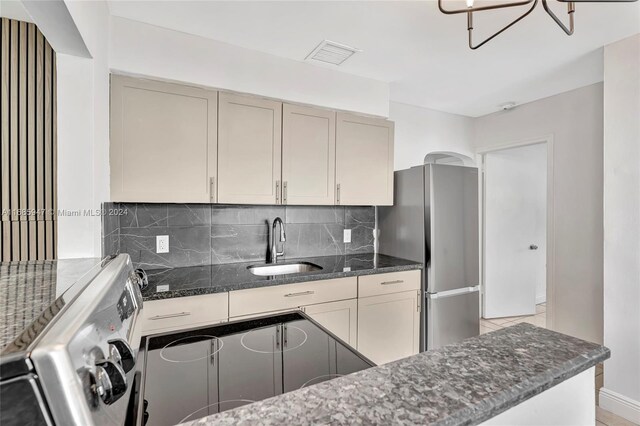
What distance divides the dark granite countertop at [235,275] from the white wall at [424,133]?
Result: 51.2 inches

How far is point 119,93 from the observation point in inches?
74.7

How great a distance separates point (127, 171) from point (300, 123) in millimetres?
1264

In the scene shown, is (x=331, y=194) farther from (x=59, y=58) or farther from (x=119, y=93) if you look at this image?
(x=59, y=58)

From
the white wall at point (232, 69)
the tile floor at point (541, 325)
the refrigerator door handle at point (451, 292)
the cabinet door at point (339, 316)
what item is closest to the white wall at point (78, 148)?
the white wall at point (232, 69)

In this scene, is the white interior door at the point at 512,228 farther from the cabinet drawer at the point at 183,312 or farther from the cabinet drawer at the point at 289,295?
the cabinet drawer at the point at 183,312

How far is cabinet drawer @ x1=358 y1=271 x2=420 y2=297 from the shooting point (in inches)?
93.9

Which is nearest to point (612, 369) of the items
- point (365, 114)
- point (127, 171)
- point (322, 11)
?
point (365, 114)

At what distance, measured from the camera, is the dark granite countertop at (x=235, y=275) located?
181 cm

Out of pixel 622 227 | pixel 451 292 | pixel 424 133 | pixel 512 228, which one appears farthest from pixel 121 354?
pixel 512 228

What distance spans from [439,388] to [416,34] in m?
2.25

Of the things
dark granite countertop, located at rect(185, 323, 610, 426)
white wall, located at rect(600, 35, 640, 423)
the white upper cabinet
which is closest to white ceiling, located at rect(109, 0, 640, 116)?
white wall, located at rect(600, 35, 640, 423)

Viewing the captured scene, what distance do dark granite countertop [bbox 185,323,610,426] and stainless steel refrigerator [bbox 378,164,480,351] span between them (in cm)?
200

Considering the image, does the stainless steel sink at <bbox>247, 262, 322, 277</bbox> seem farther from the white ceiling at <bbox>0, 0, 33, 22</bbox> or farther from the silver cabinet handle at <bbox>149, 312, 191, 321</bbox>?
the white ceiling at <bbox>0, 0, 33, 22</bbox>

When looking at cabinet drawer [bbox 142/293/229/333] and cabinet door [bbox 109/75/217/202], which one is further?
cabinet door [bbox 109/75/217/202]
